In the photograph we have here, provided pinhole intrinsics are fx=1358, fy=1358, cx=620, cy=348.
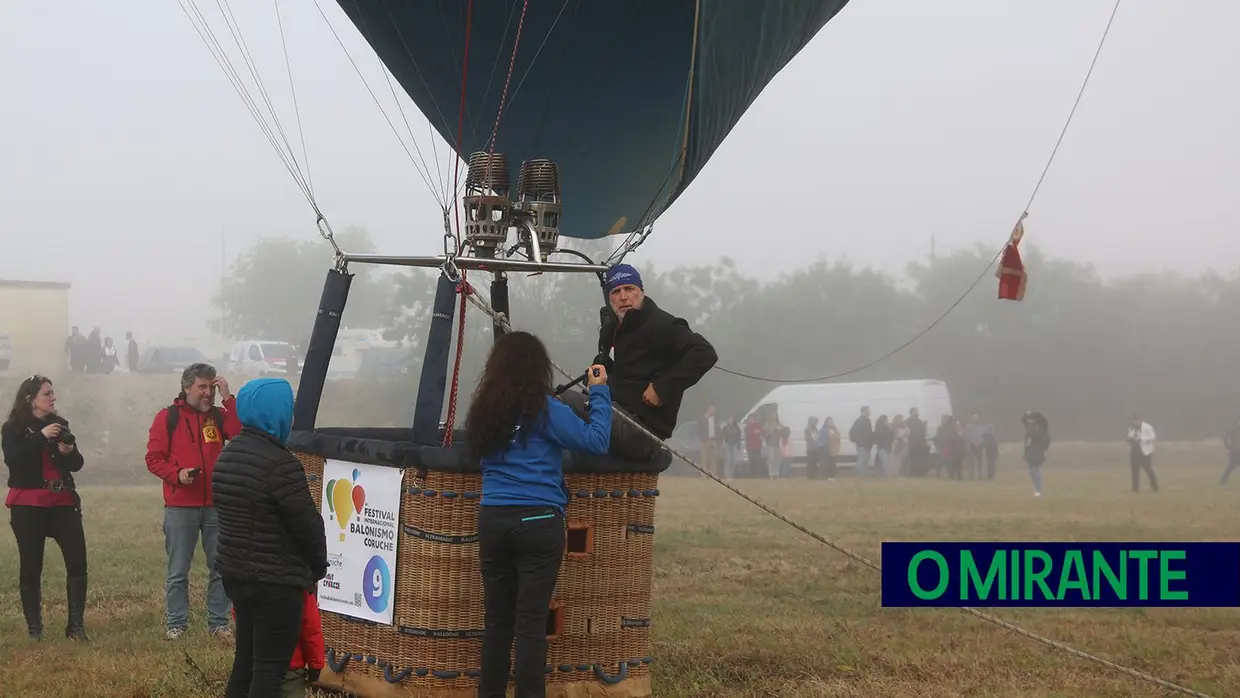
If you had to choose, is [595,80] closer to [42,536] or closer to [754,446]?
[42,536]

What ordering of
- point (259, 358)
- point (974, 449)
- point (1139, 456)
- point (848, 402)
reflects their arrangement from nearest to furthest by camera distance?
1. point (1139, 456)
2. point (974, 449)
3. point (848, 402)
4. point (259, 358)

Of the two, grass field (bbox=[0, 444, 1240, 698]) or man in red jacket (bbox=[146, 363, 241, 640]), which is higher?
man in red jacket (bbox=[146, 363, 241, 640])

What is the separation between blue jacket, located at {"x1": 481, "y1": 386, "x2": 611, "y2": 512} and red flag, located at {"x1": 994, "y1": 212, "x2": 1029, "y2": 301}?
19.2 feet

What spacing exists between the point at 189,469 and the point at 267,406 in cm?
199

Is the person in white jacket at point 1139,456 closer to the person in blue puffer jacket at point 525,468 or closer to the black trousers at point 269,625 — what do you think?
the person in blue puffer jacket at point 525,468

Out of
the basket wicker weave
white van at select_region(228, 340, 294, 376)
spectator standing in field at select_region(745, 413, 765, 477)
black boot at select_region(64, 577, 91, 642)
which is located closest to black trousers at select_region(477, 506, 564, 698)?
the basket wicker weave

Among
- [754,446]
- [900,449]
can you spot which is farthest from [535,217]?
[900,449]

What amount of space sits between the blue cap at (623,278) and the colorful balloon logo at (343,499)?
949mm

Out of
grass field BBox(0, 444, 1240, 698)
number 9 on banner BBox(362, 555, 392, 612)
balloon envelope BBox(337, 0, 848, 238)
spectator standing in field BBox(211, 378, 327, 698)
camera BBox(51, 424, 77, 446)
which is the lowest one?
grass field BBox(0, 444, 1240, 698)

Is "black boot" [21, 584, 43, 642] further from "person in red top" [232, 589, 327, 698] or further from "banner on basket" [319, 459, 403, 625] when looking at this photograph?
"person in red top" [232, 589, 327, 698]

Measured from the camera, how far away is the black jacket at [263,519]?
3.19 meters

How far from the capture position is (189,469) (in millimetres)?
5043

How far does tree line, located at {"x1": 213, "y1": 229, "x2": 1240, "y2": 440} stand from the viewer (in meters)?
22.3

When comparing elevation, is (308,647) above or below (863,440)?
below
